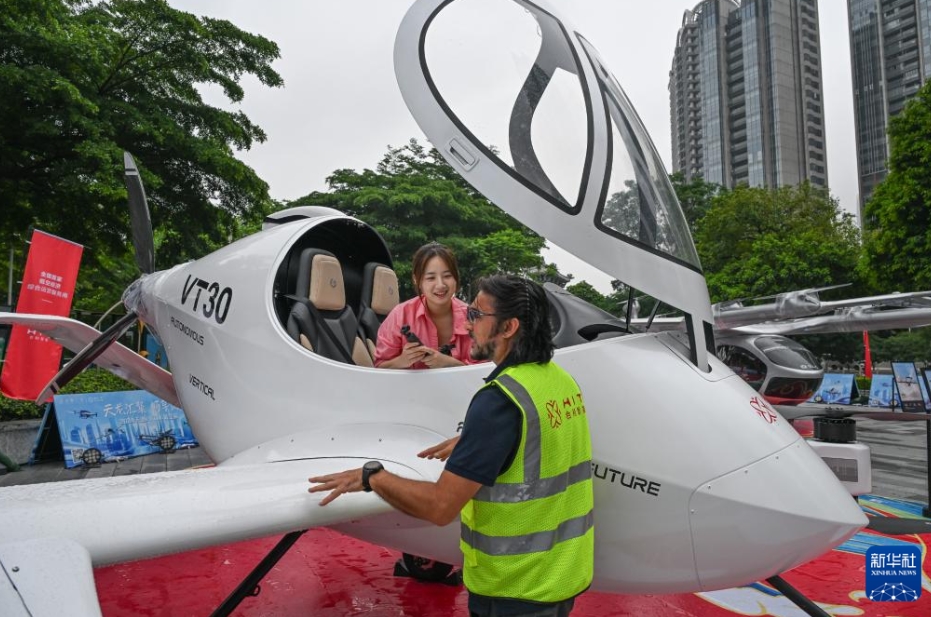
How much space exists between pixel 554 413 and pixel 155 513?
4.12 ft

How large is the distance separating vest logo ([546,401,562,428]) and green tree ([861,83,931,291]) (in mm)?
20424

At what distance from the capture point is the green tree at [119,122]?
10.5 m

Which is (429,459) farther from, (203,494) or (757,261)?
(757,261)

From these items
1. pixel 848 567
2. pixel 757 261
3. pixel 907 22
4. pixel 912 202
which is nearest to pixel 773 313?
pixel 848 567

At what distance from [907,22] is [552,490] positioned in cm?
8053

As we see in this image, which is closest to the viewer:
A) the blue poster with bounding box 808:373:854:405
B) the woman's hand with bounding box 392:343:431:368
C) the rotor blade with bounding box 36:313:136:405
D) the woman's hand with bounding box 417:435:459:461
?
the woman's hand with bounding box 417:435:459:461

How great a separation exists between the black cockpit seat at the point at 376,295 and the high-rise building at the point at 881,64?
66.8m

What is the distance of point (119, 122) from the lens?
38.6ft

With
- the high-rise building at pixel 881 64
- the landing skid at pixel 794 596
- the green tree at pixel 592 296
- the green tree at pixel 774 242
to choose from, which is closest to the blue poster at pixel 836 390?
the green tree at pixel 774 242

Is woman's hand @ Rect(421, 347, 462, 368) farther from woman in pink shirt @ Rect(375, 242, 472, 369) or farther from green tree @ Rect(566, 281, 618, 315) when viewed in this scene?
green tree @ Rect(566, 281, 618, 315)

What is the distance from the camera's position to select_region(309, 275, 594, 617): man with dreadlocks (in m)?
1.68

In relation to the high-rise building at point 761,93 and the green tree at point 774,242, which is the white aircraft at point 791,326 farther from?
the high-rise building at point 761,93

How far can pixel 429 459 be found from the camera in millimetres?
2281

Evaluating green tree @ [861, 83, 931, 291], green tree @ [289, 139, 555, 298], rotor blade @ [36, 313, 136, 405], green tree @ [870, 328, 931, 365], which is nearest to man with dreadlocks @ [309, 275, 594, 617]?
rotor blade @ [36, 313, 136, 405]
